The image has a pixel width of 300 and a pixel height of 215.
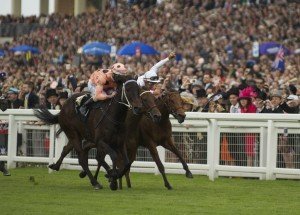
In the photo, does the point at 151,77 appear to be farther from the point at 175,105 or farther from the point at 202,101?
the point at 202,101

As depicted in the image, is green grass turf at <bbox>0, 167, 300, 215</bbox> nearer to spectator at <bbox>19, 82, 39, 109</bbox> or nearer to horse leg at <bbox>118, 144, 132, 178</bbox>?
horse leg at <bbox>118, 144, 132, 178</bbox>

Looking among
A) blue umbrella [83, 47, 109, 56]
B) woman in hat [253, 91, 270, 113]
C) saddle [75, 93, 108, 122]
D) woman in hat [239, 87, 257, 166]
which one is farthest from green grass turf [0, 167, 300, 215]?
blue umbrella [83, 47, 109, 56]

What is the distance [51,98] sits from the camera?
24.2 m

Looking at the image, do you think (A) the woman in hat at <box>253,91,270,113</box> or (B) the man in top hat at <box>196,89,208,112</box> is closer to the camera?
(A) the woman in hat at <box>253,91,270,113</box>

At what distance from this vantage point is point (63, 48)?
43.9 m

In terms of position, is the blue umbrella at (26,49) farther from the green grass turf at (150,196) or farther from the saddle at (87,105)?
the saddle at (87,105)

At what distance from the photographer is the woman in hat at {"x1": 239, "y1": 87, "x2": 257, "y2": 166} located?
1973 centimetres

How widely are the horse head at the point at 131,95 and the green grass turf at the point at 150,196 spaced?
3.86 feet

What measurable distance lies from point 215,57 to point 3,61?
11.9 meters

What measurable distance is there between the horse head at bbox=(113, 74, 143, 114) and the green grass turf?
3.86 ft

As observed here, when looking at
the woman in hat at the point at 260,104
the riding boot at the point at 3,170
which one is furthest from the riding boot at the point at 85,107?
the woman in hat at the point at 260,104

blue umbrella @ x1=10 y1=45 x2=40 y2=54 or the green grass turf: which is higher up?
blue umbrella @ x1=10 y1=45 x2=40 y2=54

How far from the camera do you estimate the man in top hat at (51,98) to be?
24.1 m

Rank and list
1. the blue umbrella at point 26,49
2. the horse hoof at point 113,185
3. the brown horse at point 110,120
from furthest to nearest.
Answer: the blue umbrella at point 26,49, the horse hoof at point 113,185, the brown horse at point 110,120
